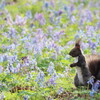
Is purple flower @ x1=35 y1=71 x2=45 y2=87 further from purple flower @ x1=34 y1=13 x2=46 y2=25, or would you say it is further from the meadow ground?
purple flower @ x1=34 y1=13 x2=46 y2=25

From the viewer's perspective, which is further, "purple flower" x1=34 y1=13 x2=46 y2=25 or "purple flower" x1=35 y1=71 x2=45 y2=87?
"purple flower" x1=34 y1=13 x2=46 y2=25

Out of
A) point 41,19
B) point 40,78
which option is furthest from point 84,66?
point 41,19

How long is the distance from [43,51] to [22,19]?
6.68 ft

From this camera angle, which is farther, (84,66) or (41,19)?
(41,19)

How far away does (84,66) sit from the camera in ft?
16.7

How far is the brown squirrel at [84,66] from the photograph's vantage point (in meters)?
5.07

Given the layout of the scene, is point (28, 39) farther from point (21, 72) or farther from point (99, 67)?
point (99, 67)

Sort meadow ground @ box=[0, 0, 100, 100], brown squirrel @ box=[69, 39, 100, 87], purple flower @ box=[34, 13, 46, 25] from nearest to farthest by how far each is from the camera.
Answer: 1. brown squirrel @ box=[69, 39, 100, 87]
2. meadow ground @ box=[0, 0, 100, 100]
3. purple flower @ box=[34, 13, 46, 25]

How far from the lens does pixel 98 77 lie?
516cm

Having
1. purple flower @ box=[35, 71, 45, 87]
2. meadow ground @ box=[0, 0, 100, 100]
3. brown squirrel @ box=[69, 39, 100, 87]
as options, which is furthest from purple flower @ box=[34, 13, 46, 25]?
purple flower @ box=[35, 71, 45, 87]

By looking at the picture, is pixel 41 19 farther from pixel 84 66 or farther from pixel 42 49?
pixel 84 66

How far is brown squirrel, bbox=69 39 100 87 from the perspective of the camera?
5074 millimetres

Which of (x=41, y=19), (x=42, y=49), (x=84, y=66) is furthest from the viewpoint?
(x=41, y=19)

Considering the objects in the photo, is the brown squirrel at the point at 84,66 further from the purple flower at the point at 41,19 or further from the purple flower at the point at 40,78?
the purple flower at the point at 41,19
